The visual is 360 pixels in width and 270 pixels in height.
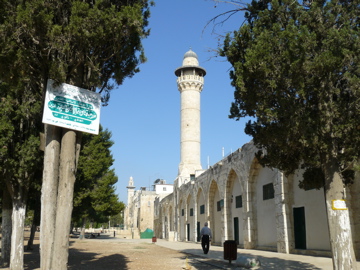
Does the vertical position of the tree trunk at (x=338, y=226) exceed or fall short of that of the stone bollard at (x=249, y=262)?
it exceeds it

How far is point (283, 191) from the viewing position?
1702 cm

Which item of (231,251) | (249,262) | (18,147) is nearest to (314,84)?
(249,262)

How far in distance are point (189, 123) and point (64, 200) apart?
121ft

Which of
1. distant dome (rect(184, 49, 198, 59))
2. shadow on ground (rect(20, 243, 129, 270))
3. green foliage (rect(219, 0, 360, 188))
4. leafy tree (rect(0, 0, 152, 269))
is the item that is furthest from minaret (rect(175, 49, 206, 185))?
leafy tree (rect(0, 0, 152, 269))

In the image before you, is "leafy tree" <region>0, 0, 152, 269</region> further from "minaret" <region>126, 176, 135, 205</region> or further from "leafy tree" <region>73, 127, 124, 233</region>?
"minaret" <region>126, 176, 135, 205</region>

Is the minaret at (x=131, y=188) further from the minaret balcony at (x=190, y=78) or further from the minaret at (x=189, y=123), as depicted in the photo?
the minaret balcony at (x=190, y=78)

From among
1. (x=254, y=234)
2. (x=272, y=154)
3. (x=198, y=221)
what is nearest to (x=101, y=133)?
(x=198, y=221)

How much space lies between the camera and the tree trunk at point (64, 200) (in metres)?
6.09

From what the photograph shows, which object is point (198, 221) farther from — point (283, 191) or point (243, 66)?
point (243, 66)

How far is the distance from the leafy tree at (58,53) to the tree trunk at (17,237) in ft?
17.2

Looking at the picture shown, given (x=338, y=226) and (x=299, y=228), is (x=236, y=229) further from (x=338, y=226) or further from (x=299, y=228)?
(x=338, y=226)

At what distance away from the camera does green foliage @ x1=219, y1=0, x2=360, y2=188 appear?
24.4 feet

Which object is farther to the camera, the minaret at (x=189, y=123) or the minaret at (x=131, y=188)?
the minaret at (x=131, y=188)

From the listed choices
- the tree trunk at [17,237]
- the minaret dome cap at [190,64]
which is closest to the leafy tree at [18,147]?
the tree trunk at [17,237]
